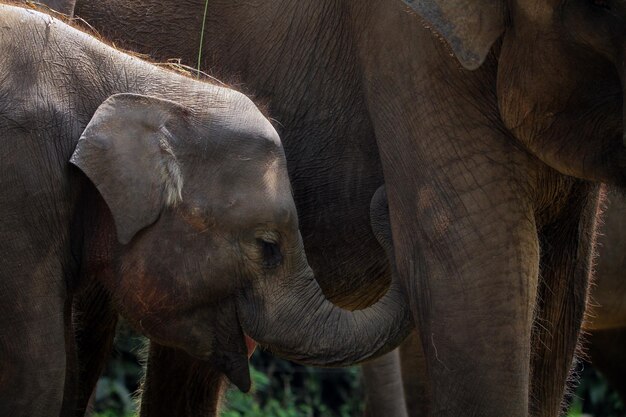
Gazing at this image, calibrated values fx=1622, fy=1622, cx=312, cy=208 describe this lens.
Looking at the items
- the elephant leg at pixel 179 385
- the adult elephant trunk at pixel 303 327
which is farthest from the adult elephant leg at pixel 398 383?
the adult elephant trunk at pixel 303 327

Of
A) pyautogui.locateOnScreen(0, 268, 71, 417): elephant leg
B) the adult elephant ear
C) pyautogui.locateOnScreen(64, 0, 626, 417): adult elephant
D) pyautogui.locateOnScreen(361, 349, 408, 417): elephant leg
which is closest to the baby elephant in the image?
pyautogui.locateOnScreen(0, 268, 71, 417): elephant leg

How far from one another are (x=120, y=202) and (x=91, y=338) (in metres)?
1.09

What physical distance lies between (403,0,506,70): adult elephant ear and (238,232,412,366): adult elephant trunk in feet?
2.50

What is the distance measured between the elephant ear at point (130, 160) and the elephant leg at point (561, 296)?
112 cm

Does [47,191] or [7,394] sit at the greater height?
[47,191]

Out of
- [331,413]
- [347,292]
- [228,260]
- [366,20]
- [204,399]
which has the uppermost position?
[366,20]

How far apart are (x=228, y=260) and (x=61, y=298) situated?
0.45 meters

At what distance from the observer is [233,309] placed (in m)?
4.36

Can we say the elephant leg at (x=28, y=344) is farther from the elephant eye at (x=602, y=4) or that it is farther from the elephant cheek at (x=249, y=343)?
the elephant eye at (x=602, y=4)

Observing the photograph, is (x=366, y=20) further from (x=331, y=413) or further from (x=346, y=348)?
(x=331, y=413)

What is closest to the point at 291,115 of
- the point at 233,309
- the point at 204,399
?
the point at 233,309

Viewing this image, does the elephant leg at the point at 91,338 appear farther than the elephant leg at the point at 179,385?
No

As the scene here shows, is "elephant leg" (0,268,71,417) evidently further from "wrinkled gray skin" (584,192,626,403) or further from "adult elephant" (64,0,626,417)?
"wrinkled gray skin" (584,192,626,403)

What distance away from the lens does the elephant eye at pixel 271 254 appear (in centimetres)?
432
